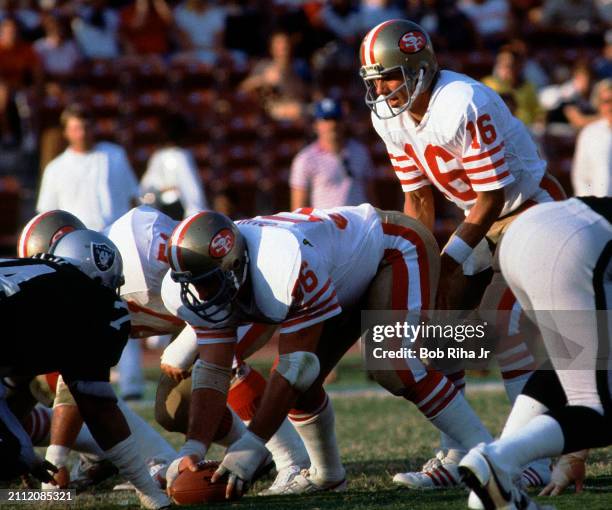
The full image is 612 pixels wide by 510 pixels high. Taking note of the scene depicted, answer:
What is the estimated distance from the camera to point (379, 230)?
496 centimetres

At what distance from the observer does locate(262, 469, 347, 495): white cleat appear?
490 cm

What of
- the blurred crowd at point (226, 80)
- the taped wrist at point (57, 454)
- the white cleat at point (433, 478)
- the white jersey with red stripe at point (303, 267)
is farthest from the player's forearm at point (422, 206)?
the blurred crowd at point (226, 80)

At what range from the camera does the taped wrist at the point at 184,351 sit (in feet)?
16.3

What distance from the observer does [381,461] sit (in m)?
5.68

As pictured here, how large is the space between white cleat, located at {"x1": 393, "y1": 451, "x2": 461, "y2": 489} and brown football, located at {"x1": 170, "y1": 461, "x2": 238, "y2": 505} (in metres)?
0.79

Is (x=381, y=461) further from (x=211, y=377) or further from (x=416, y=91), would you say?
(x=416, y=91)

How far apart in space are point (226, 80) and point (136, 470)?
8807mm

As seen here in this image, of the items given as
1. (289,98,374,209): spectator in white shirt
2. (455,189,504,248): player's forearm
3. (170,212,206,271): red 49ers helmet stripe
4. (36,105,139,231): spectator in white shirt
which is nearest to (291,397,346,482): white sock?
(455,189,504,248): player's forearm

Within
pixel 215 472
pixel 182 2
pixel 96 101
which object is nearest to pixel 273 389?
pixel 215 472

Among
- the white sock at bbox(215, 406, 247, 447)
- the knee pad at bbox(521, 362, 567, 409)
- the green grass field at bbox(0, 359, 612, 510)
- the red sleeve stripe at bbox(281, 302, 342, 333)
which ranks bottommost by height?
the green grass field at bbox(0, 359, 612, 510)

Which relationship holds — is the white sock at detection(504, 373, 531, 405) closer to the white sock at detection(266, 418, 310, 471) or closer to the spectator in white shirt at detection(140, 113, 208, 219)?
the white sock at detection(266, 418, 310, 471)

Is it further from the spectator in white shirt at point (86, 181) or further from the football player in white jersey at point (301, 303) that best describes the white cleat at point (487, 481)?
the spectator in white shirt at point (86, 181)

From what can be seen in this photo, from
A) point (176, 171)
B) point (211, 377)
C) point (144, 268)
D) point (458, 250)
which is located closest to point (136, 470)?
point (211, 377)

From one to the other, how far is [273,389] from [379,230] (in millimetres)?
998
